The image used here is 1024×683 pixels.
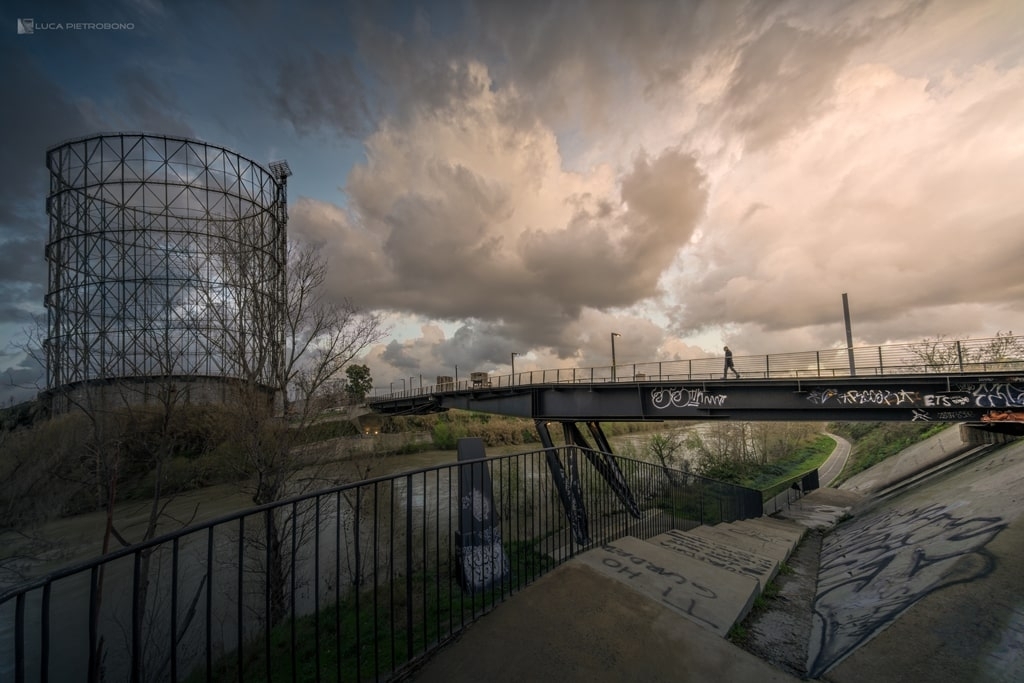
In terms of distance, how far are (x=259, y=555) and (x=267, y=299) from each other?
24.5 ft

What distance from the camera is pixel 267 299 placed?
12648mm

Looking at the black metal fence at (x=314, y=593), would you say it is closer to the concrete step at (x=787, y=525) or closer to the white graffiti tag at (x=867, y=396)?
the concrete step at (x=787, y=525)

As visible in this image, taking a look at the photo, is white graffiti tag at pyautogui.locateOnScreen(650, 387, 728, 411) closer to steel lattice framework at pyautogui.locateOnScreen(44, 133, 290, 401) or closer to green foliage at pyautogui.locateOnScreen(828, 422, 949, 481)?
green foliage at pyautogui.locateOnScreen(828, 422, 949, 481)

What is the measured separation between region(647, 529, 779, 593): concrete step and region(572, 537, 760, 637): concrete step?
56cm

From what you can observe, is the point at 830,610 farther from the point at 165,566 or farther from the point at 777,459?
the point at 777,459

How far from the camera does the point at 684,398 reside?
51.9ft

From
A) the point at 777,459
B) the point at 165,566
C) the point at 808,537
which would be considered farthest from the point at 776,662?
the point at 777,459

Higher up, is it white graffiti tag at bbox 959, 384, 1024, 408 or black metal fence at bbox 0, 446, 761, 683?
white graffiti tag at bbox 959, 384, 1024, 408

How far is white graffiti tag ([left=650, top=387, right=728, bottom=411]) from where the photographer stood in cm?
1517

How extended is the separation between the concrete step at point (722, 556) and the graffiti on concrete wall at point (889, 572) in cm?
72

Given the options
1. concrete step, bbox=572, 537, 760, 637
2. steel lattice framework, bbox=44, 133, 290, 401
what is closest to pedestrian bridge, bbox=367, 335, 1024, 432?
concrete step, bbox=572, 537, 760, 637

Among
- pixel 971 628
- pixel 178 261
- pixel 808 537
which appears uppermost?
pixel 178 261

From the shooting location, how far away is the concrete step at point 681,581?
4275 mm

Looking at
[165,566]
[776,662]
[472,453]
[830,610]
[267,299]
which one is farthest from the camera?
[165,566]
